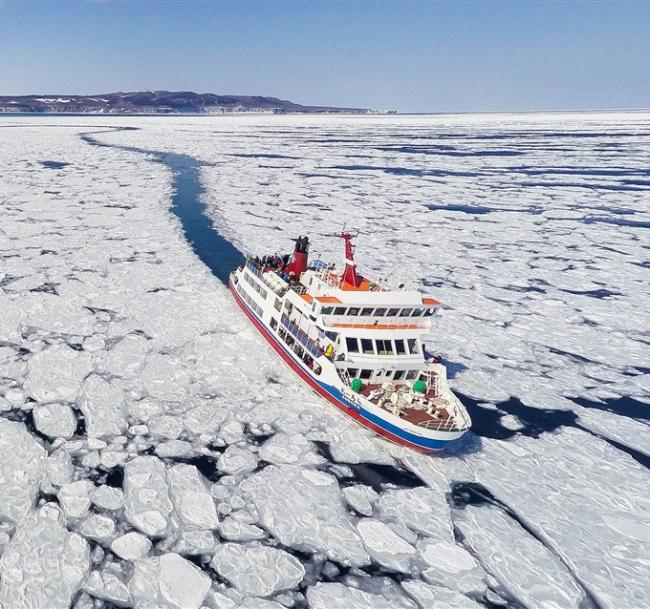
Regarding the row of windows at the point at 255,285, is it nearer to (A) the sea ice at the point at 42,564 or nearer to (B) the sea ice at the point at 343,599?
(A) the sea ice at the point at 42,564

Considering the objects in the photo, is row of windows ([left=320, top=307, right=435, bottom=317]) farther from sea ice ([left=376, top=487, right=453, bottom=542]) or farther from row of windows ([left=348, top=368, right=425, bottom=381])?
sea ice ([left=376, top=487, right=453, bottom=542])

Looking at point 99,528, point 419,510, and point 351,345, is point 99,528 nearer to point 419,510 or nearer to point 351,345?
point 419,510

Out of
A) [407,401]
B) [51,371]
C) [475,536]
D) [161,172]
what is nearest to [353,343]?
[407,401]

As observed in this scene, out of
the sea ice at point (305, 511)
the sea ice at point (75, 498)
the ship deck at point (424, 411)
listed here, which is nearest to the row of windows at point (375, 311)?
the ship deck at point (424, 411)

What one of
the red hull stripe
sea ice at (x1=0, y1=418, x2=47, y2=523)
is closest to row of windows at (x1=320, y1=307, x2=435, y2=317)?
the red hull stripe

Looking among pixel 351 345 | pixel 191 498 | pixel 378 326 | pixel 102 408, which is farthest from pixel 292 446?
pixel 102 408
